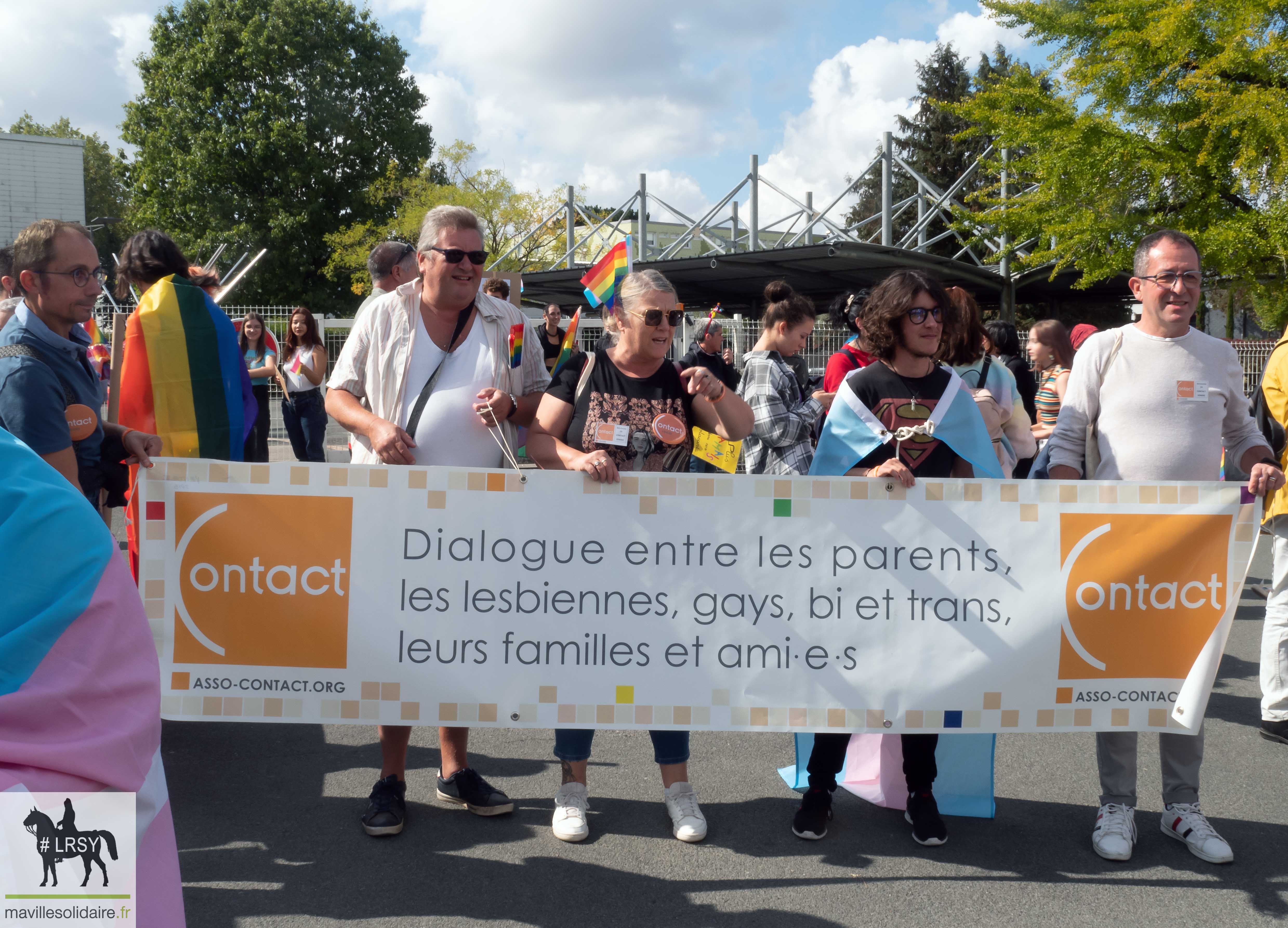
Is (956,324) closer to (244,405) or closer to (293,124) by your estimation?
(244,405)

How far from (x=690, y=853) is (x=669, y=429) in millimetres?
1417

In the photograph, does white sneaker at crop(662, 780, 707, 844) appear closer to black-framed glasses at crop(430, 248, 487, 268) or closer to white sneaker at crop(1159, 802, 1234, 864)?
white sneaker at crop(1159, 802, 1234, 864)

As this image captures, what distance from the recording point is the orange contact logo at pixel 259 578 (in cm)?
308

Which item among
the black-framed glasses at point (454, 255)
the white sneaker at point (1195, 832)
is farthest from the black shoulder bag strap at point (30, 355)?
the white sneaker at point (1195, 832)

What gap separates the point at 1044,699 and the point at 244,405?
326cm

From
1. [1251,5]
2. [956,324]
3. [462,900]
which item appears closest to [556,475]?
[462,900]

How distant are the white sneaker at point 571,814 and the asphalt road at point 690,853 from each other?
45mm

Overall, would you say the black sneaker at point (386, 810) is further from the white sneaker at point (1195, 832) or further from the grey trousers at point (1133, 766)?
the white sneaker at point (1195, 832)

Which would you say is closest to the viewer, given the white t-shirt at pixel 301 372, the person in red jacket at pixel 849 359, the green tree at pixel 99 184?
the person in red jacket at pixel 849 359

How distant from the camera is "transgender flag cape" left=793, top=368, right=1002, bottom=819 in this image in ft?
11.1

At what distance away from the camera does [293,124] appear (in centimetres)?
4019

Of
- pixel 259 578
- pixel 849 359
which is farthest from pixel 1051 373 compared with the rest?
pixel 259 578

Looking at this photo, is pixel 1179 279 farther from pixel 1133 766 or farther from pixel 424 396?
pixel 424 396

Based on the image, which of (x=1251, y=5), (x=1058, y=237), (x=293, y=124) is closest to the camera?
(x=1251, y=5)
